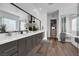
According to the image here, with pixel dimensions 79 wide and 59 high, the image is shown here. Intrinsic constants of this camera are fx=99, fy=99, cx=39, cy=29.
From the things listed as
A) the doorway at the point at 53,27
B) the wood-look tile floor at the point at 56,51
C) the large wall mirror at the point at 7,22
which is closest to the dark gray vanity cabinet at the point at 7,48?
the large wall mirror at the point at 7,22

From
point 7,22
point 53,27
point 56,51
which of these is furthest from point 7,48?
point 53,27

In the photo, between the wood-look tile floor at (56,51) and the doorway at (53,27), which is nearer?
the wood-look tile floor at (56,51)

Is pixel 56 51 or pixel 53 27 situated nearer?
pixel 56 51

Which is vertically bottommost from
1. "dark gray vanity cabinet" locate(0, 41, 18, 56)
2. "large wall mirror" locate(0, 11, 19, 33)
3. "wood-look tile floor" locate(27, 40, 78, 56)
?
"wood-look tile floor" locate(27, 40, 78, 56)

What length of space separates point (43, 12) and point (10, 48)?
6.53 m

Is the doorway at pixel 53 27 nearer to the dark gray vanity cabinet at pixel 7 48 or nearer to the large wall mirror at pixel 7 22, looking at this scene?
the large wall mirror at pixel 7 22

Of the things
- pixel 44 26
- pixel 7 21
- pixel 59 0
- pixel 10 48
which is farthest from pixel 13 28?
pixel 44 26

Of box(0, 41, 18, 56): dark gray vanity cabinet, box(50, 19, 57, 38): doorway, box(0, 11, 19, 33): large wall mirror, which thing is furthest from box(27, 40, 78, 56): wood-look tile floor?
box(50, 19, 57, 38): doorway

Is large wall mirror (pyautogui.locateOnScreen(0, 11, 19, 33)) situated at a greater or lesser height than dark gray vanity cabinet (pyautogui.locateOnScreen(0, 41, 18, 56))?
greater

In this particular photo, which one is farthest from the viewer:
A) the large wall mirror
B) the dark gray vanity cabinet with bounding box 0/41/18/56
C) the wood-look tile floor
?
the wood-look tile floor

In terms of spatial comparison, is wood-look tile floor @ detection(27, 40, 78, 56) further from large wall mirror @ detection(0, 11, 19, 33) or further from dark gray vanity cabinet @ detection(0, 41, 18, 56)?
dark gray vanity cabinet @ detection(0, 41, 18, 56)

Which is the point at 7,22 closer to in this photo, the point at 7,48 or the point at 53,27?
the point at 7,48

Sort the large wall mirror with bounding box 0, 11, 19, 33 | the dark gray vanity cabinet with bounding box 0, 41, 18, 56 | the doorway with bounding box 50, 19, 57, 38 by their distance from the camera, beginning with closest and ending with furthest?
1. the dark gray vanity cabinet with bounding box 0, 41, 18, 56
2. the large wall mirror with bounding box 0, 11, 19, 33
3. the doorway with bounding box 50, 19, 57, 38

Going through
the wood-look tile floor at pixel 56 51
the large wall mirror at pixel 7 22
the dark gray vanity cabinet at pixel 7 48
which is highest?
the large wall mirror at pixel 7 22
